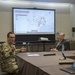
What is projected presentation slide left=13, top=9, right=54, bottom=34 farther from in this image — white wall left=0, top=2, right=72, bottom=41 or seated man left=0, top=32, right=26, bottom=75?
seated man left=0, top=32, right=26, bottom=75

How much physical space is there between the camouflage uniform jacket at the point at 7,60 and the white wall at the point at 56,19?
388 cm

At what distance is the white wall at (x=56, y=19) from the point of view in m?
8.20

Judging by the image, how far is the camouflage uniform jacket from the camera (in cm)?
432

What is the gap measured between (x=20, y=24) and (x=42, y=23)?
2.94 feet

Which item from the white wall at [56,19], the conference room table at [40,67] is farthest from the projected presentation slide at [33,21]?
the conference room table at [40,67]

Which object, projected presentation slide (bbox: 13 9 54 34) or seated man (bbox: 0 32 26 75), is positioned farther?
projected presentation slide (bbox: 13 9 54 34)

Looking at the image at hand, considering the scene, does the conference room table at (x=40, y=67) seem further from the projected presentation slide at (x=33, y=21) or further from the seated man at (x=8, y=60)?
the projected presentation slide at (x=33, y=21)

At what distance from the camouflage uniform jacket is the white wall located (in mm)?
3876

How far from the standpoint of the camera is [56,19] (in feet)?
29.0

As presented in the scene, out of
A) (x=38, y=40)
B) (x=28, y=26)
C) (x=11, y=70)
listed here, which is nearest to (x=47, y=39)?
(x=38, y=40)

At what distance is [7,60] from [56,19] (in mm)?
4823

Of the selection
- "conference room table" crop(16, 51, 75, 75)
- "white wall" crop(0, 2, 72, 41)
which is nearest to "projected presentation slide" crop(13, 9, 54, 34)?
"white wall" crop(0, 2, 72, 41)

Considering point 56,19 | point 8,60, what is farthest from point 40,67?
point 56,19

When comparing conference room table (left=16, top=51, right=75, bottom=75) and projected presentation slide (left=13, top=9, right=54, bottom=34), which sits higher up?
projected presentation slide (left=13, top=9, right=54, bottom=34)
